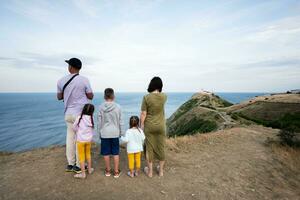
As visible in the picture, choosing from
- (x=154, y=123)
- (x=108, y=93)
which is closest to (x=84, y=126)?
(x=108, y=93)

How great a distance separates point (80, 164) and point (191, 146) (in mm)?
5320

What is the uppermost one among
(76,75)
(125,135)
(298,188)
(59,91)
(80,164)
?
(76,75)

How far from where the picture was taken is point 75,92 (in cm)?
513

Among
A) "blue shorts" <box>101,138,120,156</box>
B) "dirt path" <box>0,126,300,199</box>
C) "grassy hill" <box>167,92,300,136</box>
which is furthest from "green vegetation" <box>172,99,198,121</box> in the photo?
"blue shorts" <box>101,138,120,156</box>

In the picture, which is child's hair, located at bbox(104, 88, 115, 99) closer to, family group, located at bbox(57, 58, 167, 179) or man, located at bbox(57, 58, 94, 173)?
family group, located at bbox(57, 58, 167, 179)

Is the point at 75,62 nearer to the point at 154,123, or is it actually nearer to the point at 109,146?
the point at 109,146

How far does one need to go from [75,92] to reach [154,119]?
221cm

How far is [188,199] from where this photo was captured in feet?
15.9

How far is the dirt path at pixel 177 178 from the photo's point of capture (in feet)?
16.0

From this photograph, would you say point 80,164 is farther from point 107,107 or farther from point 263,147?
point 263,147

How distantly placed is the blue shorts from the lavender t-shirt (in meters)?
1.05

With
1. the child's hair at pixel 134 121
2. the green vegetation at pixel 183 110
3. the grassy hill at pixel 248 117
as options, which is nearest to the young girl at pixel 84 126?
the child's hair at pixel 134 121

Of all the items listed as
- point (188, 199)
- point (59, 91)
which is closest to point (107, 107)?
point (59, 91)

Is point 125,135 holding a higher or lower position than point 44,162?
higher
